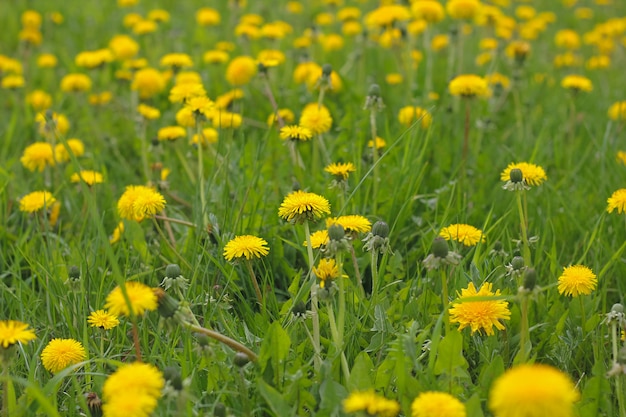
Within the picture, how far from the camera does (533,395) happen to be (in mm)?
1035

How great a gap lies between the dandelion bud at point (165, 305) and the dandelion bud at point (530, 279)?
27.0 inches

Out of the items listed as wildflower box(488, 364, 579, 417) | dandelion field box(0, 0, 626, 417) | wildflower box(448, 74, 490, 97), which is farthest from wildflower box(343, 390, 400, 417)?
wildflower box(448, 74, 490, 97)

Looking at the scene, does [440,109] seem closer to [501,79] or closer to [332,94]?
[332,94]

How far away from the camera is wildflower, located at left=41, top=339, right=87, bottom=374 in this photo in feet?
5.39

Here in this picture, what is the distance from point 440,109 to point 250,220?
156 cm

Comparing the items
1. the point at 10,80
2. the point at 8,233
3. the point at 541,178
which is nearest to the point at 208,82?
the point at 10,80

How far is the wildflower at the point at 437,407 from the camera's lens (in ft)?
4.16

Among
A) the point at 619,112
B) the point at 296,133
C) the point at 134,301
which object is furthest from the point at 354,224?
the point at 619,112

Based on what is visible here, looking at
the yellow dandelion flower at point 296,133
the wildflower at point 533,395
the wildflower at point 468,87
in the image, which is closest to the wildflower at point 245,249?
the yellow dandelion flower at point 296,133

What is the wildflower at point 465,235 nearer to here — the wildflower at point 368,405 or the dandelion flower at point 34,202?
the wildflower at point 368,405

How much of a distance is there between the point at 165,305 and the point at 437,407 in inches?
21.6

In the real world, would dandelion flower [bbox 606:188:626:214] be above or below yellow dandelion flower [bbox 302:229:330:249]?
above

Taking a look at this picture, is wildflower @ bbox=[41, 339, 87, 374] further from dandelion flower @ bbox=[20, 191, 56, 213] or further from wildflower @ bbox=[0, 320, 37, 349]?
dandelion flower @ bbox=[20, 191, 56, 213]

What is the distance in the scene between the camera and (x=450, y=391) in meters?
1.53
